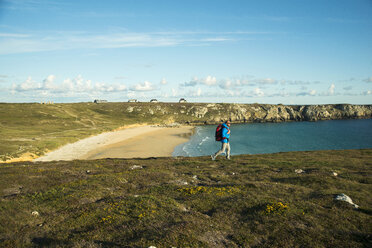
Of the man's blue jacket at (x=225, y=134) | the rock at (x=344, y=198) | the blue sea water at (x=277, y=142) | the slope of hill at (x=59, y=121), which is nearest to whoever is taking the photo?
the rock at (x=344, y=198)

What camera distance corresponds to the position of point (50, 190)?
608 inches

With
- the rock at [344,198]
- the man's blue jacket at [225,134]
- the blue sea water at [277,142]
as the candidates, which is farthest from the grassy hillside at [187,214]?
the blue sea water at [277,142]

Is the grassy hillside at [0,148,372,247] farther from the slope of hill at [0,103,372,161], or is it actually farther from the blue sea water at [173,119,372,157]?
the blue sea water at [173,119,372,157]

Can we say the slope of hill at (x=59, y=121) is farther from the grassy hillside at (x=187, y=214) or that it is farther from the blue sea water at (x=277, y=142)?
the grassy hillside at (x=187, y=214)

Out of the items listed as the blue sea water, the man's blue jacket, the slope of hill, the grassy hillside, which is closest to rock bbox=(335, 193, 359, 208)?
the grassy hillside

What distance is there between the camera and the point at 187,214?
Result: 1091 cm

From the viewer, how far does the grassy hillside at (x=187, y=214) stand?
878 centimetres

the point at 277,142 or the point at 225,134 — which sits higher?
the point at 225,134

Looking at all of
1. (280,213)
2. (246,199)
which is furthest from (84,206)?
(280,213)

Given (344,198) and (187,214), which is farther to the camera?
(344,198)

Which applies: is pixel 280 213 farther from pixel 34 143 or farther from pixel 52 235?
pixel 34 143

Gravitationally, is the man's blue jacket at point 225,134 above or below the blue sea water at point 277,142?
above

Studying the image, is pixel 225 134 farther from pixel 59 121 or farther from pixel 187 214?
pixel 59 121

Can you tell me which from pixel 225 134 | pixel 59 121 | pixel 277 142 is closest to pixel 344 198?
pixel 225 134
